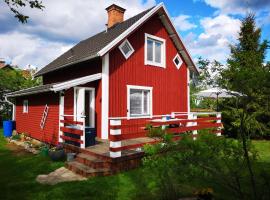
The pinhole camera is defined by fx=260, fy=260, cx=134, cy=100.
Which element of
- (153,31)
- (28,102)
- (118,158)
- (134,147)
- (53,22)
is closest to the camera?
(118,158)

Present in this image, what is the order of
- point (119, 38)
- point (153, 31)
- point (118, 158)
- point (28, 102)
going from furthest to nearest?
point (28, 102) < point (153, 31) < point (119, 38) < point (118, 158)

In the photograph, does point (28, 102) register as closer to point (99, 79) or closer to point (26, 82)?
point (99, 79)

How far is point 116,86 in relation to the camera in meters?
12.4

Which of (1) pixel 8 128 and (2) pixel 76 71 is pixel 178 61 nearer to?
(2) pixel 76 71

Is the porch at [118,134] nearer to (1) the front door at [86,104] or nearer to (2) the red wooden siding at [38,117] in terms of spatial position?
(1) the front door at [86,104]

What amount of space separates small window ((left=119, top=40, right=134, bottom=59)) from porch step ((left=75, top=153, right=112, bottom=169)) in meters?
5.88

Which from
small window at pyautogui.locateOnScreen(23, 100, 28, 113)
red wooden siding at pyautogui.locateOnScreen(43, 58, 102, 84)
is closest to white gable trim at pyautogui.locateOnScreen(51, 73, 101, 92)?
red wooden siding at pyautogui.locateOnScreen(43, 58, 102, 84)

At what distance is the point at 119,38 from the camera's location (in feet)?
38.9

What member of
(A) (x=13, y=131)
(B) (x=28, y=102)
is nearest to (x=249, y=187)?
(B) (x=28, y=102)

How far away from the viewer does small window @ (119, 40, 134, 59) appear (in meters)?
12.8

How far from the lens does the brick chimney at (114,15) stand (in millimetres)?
17487

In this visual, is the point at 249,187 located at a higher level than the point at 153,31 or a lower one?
lower

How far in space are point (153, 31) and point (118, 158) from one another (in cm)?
874

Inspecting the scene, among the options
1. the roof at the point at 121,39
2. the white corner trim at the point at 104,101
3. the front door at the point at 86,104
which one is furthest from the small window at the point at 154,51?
the front door at the point at 86,104
